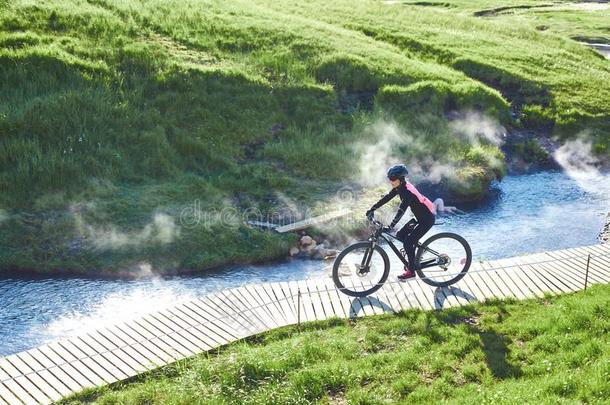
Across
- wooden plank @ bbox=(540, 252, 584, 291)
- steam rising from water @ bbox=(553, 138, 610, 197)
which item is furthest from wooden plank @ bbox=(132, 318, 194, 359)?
steam rising from water @ bbox=(553, 138, 610, 197)

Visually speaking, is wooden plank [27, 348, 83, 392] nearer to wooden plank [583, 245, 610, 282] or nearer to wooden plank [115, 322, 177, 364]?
wooden plank [115, 322, 177, 364]

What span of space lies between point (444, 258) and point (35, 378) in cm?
910

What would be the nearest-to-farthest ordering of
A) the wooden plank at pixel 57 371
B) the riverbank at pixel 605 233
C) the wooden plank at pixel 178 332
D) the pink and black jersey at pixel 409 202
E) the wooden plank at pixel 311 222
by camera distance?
the wooden plank at pixel 57 371 → the wooden plank at pixel 178 332 → the pink and black jersey at pixel 409 202 → the wooden plank at pixel 311 222 → the riverbank at pixel 605 233

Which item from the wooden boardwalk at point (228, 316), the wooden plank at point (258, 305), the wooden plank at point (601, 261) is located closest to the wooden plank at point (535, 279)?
the wooden boardwalk at point (228, 316)

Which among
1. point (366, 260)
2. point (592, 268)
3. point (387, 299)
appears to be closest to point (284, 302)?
point (366, 260)

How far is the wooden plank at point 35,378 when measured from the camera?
11.6 metres

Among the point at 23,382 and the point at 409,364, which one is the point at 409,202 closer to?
the point at 409,364

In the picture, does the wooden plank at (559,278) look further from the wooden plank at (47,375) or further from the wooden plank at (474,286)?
the wooden plank at (47,375)

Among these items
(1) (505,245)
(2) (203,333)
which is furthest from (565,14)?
(2) (203,333)

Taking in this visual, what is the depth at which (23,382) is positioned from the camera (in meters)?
12.0

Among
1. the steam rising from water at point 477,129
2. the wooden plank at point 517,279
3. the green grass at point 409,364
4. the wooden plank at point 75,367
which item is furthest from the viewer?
the steam rising from water at point 477,129

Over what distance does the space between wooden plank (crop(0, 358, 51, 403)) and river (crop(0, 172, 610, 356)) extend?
1.97 metres

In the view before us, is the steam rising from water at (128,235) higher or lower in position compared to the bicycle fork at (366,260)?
lower

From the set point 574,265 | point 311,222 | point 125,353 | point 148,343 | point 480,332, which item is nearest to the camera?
point 125,353
